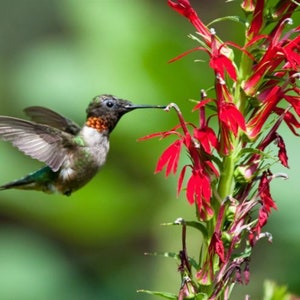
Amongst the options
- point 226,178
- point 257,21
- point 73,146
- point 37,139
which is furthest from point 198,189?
point 73,146

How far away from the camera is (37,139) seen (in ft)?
8.15

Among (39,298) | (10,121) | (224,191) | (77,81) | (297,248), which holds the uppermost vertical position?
(77,81)

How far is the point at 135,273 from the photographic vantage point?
3619mm

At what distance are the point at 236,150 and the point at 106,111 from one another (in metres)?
0.86

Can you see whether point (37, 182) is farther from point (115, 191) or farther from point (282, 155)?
point (282, 155)

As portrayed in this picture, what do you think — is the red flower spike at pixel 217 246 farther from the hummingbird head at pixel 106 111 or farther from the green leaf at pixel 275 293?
the hummingbird head at pixel 106 111

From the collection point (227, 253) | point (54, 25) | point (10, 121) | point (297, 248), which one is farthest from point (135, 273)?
point (54, 25)

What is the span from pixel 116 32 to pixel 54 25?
2.28 metres

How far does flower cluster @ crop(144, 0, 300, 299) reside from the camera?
5.90 ft

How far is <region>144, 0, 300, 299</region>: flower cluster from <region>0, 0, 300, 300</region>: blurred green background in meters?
1.25

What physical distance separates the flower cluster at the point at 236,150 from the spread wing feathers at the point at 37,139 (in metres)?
0.71

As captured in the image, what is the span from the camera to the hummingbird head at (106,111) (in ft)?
8.53

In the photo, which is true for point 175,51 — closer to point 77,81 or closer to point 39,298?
point 77,81

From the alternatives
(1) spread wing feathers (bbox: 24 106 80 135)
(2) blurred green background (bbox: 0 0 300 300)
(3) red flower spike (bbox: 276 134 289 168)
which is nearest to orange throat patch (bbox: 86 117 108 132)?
(1) spread wing feathers (bbox: 24 106 80 135)
